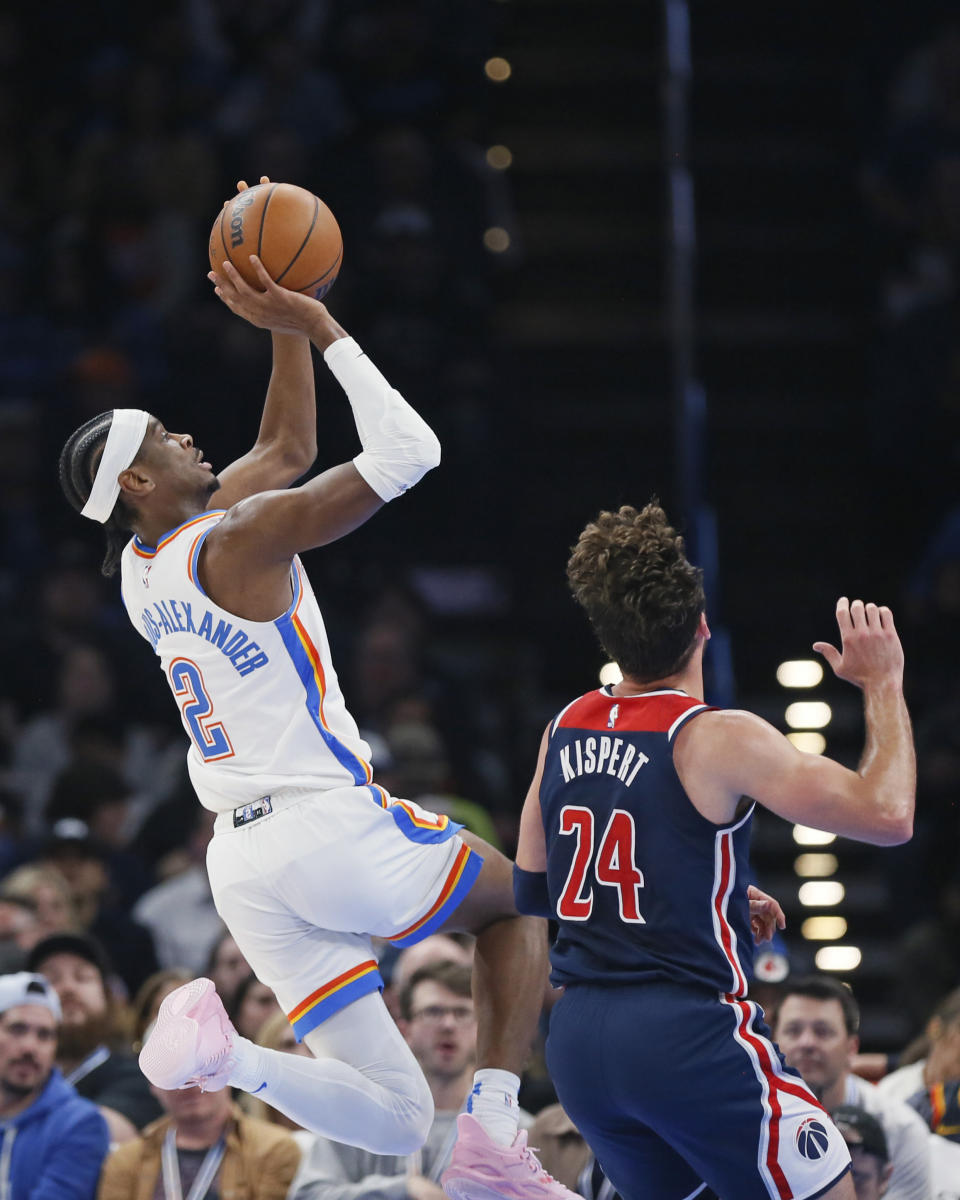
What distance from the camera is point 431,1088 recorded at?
256 inches

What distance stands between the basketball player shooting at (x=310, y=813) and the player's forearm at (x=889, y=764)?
4.30 ft

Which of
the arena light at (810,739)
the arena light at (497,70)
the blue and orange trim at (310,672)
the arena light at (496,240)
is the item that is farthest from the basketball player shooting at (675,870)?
the arena light at (497,70)

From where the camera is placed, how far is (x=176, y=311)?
11617mm

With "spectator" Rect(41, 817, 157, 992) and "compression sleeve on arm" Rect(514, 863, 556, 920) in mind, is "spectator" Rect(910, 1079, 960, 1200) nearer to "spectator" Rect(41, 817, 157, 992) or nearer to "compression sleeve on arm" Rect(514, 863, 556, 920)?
"compression sleeve on arm" Rect(514, 863, 556, 920)

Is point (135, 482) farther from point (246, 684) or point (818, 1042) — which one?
point (818, 1042)

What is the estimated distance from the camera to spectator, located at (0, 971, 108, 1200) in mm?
6543

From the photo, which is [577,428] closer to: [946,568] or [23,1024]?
[946,568]

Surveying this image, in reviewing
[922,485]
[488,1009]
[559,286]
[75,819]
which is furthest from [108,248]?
[488,1009]

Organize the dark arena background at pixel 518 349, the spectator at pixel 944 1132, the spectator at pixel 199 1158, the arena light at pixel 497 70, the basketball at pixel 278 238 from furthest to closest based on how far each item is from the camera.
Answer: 1. the arena light at pixel 497 70
2. the dark arena background at pixel 518 349
3. the spectator at pixel 199 1158
4. the spectator at pixel 944 1132
5. the basketball at pixel 278 238

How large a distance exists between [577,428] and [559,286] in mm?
1119

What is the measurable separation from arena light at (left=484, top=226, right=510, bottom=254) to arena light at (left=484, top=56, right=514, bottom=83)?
4.59 ft

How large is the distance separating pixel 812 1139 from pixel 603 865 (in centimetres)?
77

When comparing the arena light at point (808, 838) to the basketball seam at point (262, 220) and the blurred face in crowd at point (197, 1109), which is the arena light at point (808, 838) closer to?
the blurred face in crowd at point (197, 1109)

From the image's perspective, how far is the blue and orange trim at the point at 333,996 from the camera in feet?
15.7
